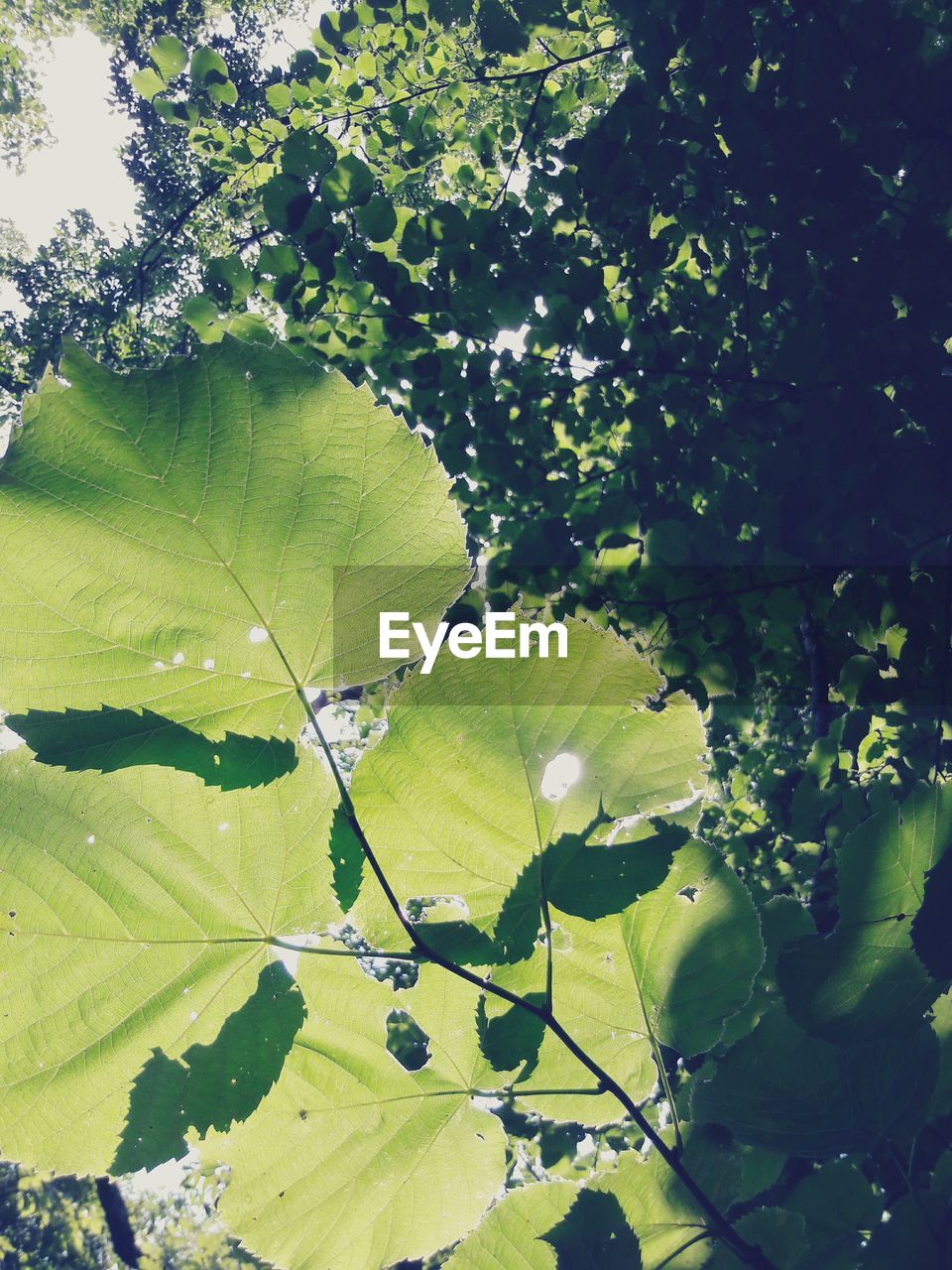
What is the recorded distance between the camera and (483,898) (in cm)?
45

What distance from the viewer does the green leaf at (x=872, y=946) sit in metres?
0.48

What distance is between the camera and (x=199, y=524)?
400 mm

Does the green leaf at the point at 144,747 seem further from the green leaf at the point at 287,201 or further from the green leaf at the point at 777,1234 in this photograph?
the green leaf at the point at 287,201

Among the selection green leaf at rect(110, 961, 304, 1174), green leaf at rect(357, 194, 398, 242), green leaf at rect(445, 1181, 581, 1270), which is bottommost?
green leaf at rect(445, 1181, 581, 1270)

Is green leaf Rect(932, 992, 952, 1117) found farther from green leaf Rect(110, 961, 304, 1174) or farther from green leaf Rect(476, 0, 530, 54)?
green leaf Rect(476, 0, 530, 54)

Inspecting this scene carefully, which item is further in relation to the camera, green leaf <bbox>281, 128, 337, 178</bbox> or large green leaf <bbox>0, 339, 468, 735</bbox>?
green leaf <bbox>281, 128, 337, 178</bbox>

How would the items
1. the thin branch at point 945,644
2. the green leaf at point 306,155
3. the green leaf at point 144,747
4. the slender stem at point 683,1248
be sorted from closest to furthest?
the green leaf at point 144,747 < the slender stem at point 683,1248 < the thin branch at point 945,644 < the green leaf at point 306,155

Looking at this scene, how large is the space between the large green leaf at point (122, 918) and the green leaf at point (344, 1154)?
54 mm

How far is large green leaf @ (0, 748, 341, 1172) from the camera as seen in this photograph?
0.40 m

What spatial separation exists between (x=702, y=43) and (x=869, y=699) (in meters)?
1.78

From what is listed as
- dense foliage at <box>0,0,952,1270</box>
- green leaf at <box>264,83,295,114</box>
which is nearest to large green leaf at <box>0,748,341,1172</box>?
dense foliage at <box>0,0,952,1270</box>

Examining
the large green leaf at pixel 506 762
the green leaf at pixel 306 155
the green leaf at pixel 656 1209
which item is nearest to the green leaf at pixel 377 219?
the green leaf at pixel 306 155

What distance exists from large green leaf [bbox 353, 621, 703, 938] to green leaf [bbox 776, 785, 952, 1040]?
12 centimetres

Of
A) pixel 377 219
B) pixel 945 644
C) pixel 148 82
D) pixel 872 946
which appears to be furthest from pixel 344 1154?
pixel 148 82
